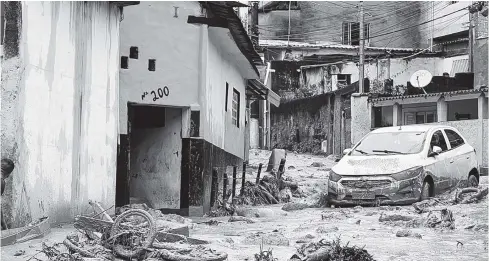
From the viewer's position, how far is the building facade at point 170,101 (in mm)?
13055

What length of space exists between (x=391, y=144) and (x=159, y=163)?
487 cm

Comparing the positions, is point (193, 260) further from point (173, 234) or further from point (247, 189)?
point (247, 189)

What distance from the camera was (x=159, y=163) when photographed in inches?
552

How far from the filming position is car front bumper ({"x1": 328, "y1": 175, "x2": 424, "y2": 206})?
504 inches

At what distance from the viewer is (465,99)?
27828 mm

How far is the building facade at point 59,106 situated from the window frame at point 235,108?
7803 millimetres

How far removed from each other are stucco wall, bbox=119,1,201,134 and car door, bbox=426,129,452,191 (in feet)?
16.0

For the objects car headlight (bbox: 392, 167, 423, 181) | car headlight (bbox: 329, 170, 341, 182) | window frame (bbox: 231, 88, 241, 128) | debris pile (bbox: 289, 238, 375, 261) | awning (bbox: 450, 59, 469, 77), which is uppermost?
awning (bbox: 450, 59, 469, 77)

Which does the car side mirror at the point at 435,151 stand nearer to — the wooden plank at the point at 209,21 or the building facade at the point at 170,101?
the building facade at the point at 170,101

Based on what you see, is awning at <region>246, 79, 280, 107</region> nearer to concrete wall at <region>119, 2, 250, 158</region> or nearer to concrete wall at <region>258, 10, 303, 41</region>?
concrete wall at <region>119, 2, 250, 158</region>

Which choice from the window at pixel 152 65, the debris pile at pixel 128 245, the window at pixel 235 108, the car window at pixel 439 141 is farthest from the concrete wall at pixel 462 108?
the debris pile at pixel 128 245

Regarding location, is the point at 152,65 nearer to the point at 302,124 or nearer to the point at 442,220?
the point at 442,220

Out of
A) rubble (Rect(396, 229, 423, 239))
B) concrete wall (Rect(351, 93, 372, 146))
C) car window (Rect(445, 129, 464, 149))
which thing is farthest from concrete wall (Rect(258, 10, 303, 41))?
rubble (Rect(396, 229, 423, 239))

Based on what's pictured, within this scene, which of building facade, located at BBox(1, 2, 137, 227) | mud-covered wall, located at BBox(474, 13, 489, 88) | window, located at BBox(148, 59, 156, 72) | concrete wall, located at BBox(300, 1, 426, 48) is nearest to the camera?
building facade, located at BBox(1, 2, 137, 227)
